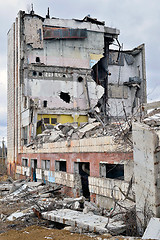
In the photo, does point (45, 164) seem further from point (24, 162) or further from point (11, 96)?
point (11, 96)

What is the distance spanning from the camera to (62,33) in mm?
24000

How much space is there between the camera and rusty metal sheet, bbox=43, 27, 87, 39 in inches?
934

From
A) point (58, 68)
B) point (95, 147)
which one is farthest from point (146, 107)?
point (58, 68)

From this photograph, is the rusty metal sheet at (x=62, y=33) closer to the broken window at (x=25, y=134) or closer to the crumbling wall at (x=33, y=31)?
the crumbling wall at (x=33, y=31)

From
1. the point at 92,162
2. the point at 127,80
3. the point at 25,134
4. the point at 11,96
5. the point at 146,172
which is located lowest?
the point at 92,162

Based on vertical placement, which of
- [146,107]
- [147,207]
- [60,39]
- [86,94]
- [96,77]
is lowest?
[147,207]

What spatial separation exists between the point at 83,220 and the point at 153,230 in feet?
7.12

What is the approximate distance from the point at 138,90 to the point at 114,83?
2.81 meters

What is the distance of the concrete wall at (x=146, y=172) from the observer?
5754 millimetres

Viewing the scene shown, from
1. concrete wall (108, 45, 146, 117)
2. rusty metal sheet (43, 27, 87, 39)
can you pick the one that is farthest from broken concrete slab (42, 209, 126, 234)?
concrete wall (108, 45, 146, 117)

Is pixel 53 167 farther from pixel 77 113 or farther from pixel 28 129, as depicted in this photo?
pixel 77 113

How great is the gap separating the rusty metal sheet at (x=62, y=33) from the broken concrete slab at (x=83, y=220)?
62.0ft

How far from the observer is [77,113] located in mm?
24141

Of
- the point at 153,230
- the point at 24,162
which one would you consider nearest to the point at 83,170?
the point at 153,230
